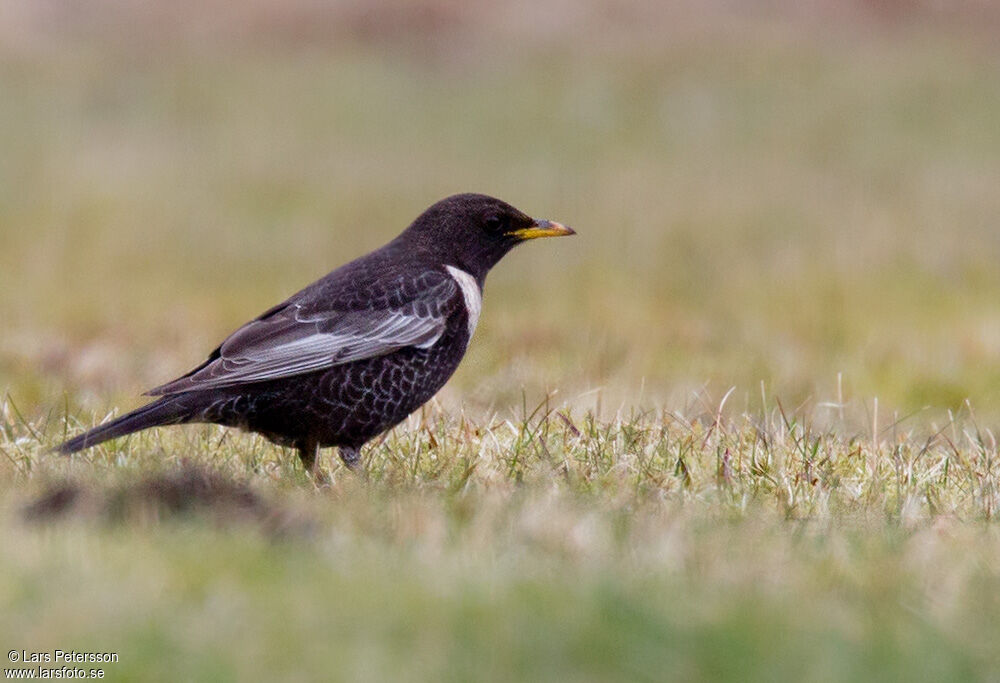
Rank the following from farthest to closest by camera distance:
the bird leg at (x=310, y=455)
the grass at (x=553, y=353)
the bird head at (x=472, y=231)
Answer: the bird head at (x=472, y=231) → the bird leg at (x=310, y=455) → the grass at (x=553, y=353)

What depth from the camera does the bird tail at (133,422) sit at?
5371 mm

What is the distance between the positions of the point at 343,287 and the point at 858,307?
5.90 metres

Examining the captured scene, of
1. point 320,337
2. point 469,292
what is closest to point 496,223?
point 469,292

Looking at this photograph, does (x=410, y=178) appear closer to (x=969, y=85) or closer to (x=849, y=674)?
(x=969, y=85)

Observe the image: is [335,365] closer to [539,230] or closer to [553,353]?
[539,230]

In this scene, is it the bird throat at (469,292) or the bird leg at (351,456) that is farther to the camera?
the bird throat at (469,292)

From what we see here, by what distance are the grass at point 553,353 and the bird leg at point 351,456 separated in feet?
0.22

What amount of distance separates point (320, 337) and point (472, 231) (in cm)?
92

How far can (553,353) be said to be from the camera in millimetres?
9539

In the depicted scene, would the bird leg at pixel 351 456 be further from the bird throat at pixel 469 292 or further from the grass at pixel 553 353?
the bird throat at pixel 469 292

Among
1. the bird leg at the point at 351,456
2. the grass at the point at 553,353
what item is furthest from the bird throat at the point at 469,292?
the bird leg at the point at 351,456

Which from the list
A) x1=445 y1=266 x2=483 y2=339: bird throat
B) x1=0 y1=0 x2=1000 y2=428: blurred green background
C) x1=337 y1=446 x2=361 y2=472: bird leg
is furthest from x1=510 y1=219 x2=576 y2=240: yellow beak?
x1=337 y1=446 x2=361 y2=472: bird leg

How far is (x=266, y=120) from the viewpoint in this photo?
18.1 metres

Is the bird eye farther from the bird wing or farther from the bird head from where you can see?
the bird wing
